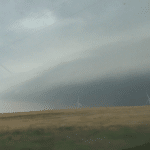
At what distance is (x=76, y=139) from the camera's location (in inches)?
80.3

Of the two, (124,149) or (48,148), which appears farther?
(48,148)

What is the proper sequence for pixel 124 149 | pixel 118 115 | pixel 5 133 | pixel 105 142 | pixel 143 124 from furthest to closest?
pixel 118 115
pixel 5 133
pixel 143 124
pixel 105 142
pixel 124 149

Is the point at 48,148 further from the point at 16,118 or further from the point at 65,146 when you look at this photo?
the point at 16,118

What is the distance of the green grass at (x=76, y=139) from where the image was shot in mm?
1837

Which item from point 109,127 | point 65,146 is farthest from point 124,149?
point 65,146

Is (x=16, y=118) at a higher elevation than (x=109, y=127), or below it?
higher

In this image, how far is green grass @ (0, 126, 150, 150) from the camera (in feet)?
6.03

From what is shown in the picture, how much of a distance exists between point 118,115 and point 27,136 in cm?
189

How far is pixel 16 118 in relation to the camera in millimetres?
3625

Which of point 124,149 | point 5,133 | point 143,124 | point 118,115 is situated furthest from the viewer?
point 118,115

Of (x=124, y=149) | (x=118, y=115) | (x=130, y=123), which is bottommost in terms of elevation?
(x=124, y=149)

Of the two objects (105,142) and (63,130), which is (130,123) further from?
(63,130)

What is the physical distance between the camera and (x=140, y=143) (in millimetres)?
1744

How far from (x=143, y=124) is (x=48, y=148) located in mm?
1597
